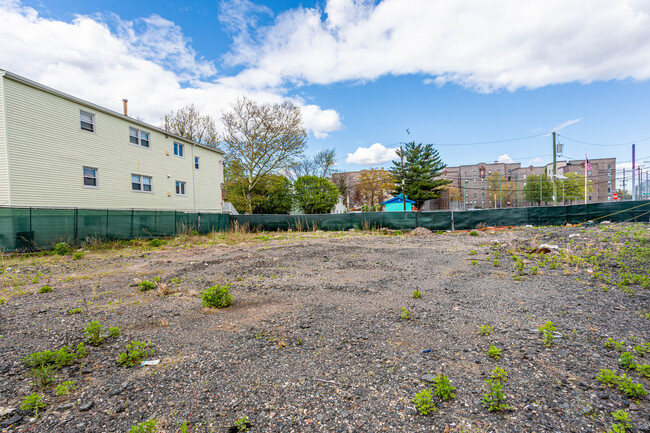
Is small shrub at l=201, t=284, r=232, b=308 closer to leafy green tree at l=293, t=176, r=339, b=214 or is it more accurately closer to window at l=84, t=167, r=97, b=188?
window at l=84, t=167, r=97, b=188

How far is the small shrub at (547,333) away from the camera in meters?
2.80

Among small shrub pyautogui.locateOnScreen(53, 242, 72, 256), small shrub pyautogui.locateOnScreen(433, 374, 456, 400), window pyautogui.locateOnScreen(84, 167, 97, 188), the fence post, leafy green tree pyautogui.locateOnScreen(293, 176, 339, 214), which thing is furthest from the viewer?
leafy green tree pyautogui.locateOnScreen(293, 176, 339, 214)

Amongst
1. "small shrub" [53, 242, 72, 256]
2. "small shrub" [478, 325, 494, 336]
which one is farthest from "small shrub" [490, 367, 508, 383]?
"small shrub" [53, 242, 72, 256]

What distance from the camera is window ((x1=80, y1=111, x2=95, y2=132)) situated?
13378 mm

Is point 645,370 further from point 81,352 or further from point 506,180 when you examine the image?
point 506,180

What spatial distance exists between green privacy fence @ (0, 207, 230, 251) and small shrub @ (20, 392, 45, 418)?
11684mm

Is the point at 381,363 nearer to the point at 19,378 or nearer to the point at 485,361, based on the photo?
the point at 485,361

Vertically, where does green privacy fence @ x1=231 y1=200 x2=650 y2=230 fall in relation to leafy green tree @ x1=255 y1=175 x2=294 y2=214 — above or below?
below

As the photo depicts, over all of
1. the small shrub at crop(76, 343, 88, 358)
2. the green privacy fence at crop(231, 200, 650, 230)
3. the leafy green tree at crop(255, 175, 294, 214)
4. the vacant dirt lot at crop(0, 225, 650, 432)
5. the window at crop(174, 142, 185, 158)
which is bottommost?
the vacant dirt lot at crop(0, 225, 650, 432)

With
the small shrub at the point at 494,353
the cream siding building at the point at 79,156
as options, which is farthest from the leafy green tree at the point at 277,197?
the small shrub at the point at 494,353

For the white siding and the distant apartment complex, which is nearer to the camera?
the white siding

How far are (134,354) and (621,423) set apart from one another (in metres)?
3.68

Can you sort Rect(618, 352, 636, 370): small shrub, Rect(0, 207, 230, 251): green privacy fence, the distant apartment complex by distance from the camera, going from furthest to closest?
the distant apartment complex → Rect(0, 207, 230, 251): green privacy fence → Rect(618, 352, 636, 370): small shrub

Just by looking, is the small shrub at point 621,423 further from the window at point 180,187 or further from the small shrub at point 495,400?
the window at point 180,187
